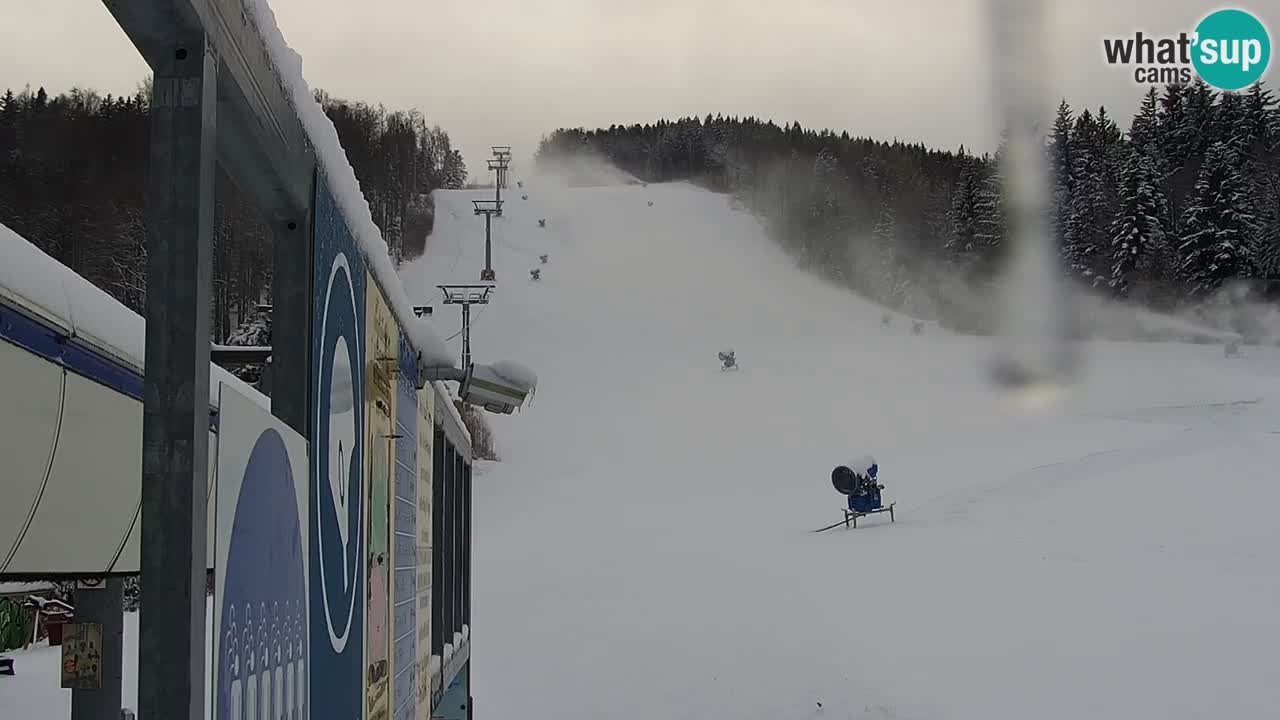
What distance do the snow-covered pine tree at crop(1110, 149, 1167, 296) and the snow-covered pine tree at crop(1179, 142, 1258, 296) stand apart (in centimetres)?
91

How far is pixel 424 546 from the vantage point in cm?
482

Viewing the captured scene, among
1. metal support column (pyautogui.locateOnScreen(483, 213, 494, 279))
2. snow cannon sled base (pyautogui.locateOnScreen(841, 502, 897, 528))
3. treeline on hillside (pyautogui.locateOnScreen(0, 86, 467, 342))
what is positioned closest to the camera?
treeline on hillside (pyautogui.locateOnScreen(0, 86, 467, 342))

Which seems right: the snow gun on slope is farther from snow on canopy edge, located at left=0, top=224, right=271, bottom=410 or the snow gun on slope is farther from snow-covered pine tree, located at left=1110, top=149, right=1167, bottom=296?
snow-covered pine tree, located at left=1110, top=149, right=1167, bottom=296

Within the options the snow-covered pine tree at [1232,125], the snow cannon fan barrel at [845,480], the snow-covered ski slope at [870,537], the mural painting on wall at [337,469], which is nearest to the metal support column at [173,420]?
the mural painting on wall at [337,469]

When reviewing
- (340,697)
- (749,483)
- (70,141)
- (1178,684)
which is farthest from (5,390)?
(749,483)

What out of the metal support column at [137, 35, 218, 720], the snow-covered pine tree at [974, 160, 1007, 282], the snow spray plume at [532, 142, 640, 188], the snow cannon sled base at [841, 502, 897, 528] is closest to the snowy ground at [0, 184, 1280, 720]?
the snow cannon sled base at [841, 502, 897, 528]

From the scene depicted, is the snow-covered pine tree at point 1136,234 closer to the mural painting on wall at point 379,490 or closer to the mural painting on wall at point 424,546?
the mural painting on wall at point 424,546

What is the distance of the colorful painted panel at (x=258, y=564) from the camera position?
5.13 feet

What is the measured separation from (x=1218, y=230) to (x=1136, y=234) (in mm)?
2613

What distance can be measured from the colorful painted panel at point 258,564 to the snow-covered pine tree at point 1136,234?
44465 millimetres

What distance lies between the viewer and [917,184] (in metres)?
58.8

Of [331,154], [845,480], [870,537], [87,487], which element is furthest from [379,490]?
[845,480]

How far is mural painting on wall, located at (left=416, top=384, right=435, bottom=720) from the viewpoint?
452cm

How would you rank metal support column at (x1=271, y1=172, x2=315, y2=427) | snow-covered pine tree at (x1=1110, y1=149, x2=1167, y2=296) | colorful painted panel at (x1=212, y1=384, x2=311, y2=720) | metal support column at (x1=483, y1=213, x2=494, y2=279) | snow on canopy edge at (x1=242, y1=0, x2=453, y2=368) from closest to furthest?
1. colorful painted panel at (x1=212, y1=384, x2=311, y2=720)
2. snow on canopy edge at (x1=242, y1=0, x2=453, y2=368)
3. metal support column at (x1=271, y1=172, x2=315, y2=427)
4. snow-covered pine tree at (x1=1110, y1=149, x2=1167, y2=296)
5. metal support column at (x1=483, y1=213, x2=494, y2=279)
